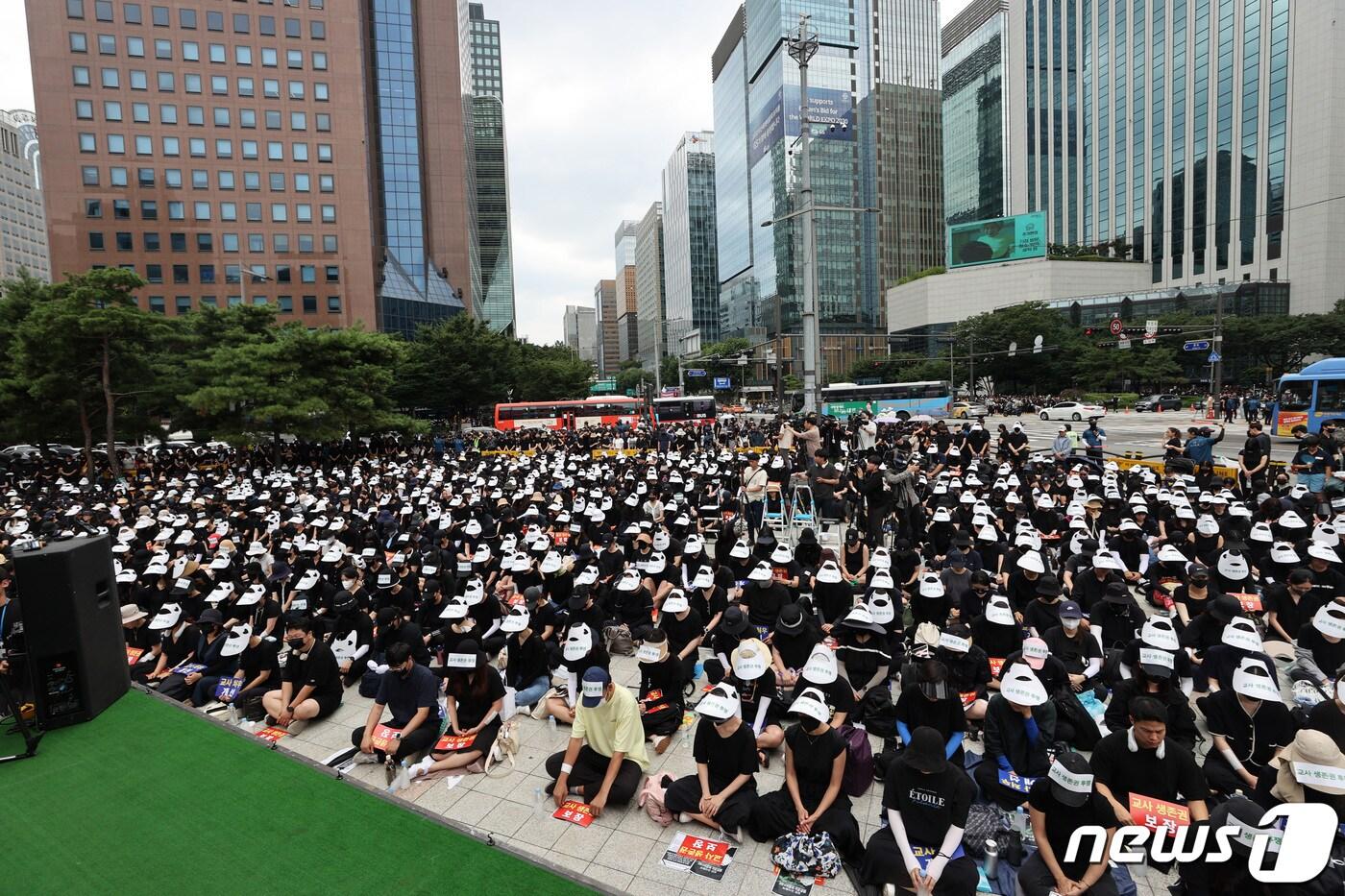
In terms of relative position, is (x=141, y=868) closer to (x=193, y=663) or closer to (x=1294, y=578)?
(x=193, y=663)

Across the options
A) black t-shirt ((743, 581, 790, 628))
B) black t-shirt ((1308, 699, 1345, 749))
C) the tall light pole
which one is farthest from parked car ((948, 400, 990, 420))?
black t-shirt ((1308, 699, 1345, 749))

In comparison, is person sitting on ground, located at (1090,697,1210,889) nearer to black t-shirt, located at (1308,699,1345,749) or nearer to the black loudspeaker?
black t-shirt, located at (1308,699,1345,749)

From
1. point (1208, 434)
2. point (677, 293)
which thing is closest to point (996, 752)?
point (1208, 434)

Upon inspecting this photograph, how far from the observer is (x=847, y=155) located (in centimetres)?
10106

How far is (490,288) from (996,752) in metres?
134

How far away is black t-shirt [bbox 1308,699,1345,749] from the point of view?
4.20 meters

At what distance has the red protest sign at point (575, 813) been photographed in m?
5.18

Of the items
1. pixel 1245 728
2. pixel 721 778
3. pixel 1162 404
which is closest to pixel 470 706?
pixel 721 778

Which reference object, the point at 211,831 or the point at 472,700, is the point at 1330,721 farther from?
the point at 211,831

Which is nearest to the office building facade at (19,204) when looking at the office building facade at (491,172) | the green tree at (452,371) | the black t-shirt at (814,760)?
the office building facade at (491,172)

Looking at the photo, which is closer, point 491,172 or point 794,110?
point 794,110

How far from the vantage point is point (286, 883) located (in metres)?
4.34

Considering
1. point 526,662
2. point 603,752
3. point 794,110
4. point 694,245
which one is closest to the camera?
point 603,752

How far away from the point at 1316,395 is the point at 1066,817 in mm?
28860
